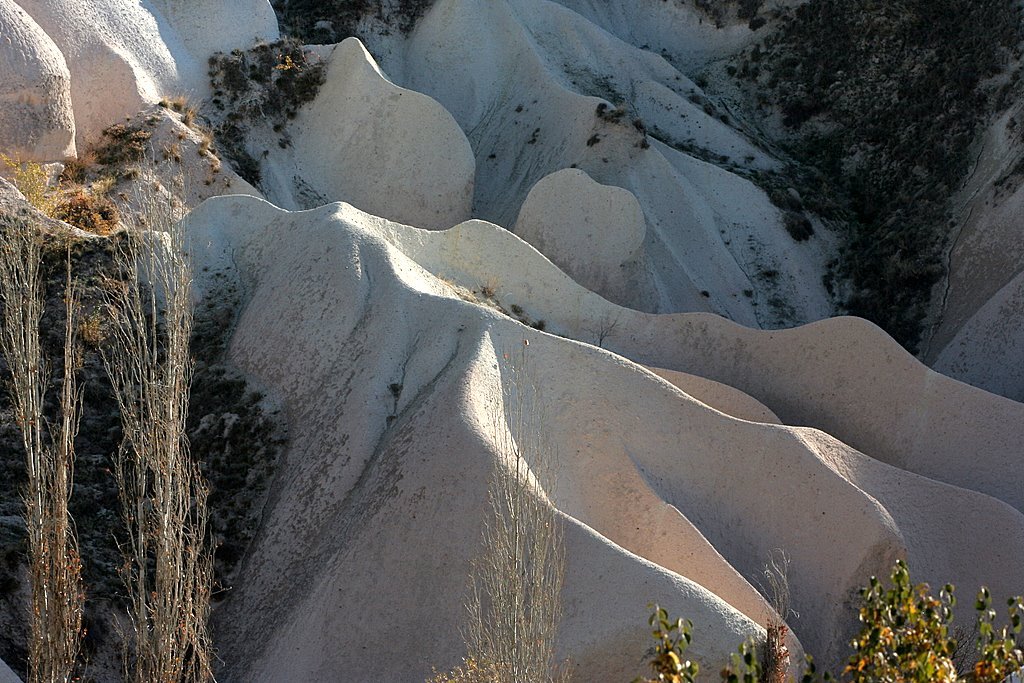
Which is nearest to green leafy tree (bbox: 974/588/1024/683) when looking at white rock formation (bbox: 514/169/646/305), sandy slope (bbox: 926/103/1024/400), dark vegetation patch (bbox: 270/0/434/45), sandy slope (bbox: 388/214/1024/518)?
sandy slope (bbox: 388/214/1024/518)

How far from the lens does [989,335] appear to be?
85.7ft

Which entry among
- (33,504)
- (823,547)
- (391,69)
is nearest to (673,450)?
(823,547)

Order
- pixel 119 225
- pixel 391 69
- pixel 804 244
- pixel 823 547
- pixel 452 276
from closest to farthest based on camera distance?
pixel 823 547
pixel 452 276
pixel 119 225
pixel 804 244
pixel 391 69

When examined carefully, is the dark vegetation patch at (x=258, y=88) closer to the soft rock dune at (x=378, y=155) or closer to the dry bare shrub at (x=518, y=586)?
the soft rock dune at (x=378, y=155)

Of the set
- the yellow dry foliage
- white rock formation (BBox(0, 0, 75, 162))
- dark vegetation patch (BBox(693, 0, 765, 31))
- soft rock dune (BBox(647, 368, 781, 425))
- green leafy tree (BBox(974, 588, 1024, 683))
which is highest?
green leafy tree (BBox(974, 588, 1024, 683))

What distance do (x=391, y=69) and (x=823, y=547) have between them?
905 inches

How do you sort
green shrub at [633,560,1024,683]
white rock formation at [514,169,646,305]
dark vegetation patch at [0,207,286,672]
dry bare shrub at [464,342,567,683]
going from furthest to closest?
white rock formation at [514,169,646,305]
dark vegetation patch at [0,207,286,672]
dry bare shrub at [464,342,567,683]
green shrub at [633,560,1024,683]

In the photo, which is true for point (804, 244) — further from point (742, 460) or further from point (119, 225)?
point (119, 225)

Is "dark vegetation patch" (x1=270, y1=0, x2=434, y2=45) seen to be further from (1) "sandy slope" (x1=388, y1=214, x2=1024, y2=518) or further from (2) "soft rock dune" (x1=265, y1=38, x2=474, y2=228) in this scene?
(1) "sandy slope" (x1=388, y1=214, x2=1024, y2=518)

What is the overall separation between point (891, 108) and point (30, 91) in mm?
22771

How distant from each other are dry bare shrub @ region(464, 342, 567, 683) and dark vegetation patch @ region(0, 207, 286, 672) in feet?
14.0

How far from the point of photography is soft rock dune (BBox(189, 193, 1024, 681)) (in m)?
15.5

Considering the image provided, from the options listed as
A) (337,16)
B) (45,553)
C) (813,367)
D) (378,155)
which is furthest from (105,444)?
(337,16)

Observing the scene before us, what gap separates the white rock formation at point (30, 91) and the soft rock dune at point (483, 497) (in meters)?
7.83
